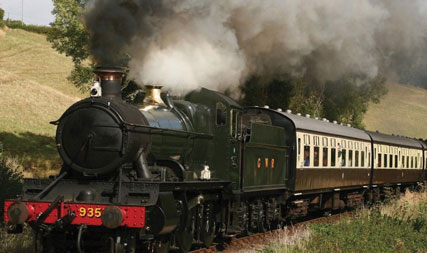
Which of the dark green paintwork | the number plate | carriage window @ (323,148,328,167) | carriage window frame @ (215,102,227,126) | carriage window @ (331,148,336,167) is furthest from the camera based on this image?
carriage window @ (331,148,336,167)

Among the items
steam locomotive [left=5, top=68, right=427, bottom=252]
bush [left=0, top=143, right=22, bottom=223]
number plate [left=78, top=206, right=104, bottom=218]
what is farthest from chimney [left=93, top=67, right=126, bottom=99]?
bush [left=0, top=143, right=22, bottom=223]

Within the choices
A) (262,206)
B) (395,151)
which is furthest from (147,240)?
(395,151)

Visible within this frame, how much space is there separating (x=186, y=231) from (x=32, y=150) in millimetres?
23945

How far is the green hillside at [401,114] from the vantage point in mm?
93125

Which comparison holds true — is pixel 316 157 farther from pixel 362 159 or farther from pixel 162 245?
pixel 162 245

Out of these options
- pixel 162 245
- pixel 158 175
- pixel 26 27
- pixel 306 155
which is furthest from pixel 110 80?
pixel 26 27

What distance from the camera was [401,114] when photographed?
101 metres

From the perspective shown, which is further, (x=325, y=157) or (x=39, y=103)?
(x=39, y=103)

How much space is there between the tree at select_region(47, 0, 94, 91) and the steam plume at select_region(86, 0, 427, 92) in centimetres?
1192

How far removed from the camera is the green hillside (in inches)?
3666

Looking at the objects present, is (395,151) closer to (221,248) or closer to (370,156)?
(370,156)

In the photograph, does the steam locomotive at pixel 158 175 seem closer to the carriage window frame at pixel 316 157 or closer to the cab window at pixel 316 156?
the carriage window frame at pixel 316 157

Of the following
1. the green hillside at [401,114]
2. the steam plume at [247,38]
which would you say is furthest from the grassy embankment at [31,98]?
the green hillside at [401,114]

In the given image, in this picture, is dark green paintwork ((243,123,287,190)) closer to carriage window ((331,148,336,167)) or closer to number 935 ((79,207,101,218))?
carriage window ((331,148,336,167))
